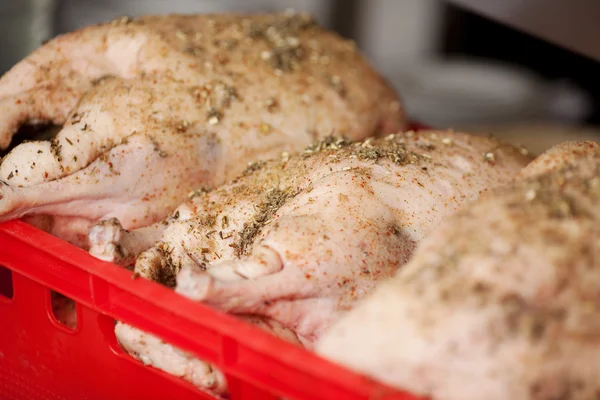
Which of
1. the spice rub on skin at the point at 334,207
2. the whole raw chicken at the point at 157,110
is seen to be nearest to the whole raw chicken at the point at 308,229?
the spice rub on skin at the point at 334,207

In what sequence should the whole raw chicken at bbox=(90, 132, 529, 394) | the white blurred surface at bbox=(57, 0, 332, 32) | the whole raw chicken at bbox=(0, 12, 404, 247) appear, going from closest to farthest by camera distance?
the whole raw chicken at bbox=(90, 132, 529, 394), the whole raw chicken at bbox=(0, 12, 404, 247), the white blurred surface at bbox=(57, 0, 332, 32)

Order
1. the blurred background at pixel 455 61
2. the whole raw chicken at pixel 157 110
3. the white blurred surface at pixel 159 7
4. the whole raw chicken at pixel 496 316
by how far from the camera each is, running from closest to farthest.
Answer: the whole raw chicken at pixel 496 316
the whole raw chicken at pixel 157 110
the blurred background at pixel 455 61
the white blurred surface at pixel 159 7

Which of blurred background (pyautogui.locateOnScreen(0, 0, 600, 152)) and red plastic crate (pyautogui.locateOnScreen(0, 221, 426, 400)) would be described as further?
blurred background (pyautogui.locateOnScreen(0, 0, 600, 152))

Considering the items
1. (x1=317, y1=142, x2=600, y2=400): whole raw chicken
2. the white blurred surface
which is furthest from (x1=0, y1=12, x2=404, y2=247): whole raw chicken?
the white blurred surface

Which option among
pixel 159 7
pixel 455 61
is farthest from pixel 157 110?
pixel 455 61

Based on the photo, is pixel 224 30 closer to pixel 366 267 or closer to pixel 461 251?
pixel 366 267

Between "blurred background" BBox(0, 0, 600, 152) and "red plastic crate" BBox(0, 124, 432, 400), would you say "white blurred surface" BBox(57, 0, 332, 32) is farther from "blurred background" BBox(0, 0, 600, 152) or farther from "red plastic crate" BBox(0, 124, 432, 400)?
"red plastic crate" BBox(0, 124, 432, 400)

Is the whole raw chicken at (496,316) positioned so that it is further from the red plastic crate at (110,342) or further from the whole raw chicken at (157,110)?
the whole raw chicken at (157,110)

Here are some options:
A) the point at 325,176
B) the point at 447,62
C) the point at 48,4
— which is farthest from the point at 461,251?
the point at 447,62
